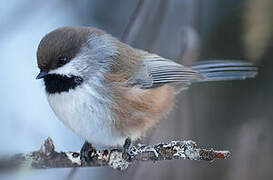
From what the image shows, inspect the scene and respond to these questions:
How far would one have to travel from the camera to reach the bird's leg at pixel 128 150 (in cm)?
285

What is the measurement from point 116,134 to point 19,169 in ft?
4.30

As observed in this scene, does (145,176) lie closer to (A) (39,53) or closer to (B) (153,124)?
(B) (153,124)

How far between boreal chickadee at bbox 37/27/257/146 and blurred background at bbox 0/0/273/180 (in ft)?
0.55

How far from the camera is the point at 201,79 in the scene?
12.3 feet

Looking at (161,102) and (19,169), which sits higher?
(19,169)

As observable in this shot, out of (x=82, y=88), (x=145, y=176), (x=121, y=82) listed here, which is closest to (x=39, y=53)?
(x=82, y=88)

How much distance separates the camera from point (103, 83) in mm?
3057

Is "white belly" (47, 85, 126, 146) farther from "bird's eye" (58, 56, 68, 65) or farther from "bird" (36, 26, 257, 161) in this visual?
"bird's eye" (58, 56, 68, 65)

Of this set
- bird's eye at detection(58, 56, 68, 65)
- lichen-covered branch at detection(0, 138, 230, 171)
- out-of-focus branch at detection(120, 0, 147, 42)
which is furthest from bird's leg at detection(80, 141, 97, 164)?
out-of-focus branch at detection(120, 0, 147, 42)

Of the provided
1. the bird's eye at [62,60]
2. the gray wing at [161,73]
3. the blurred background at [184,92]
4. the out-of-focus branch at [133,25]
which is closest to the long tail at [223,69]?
the blurred background at [184,92]

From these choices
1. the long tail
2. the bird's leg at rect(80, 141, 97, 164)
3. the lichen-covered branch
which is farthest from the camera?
the long tail

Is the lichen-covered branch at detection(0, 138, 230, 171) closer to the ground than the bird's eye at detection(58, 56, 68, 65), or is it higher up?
closer to the ground

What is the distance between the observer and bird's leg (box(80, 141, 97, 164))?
2789 mm

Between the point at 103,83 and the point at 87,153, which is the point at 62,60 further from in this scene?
A: the point at 87,153
